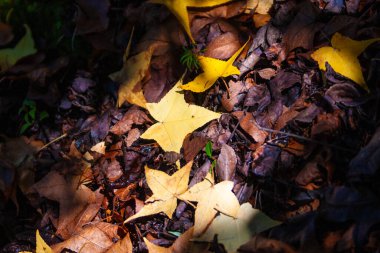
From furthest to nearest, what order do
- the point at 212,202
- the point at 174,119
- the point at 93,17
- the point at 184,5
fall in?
the point at 93,17
the point at 184,5
the point at 174,119
the point at 212,202

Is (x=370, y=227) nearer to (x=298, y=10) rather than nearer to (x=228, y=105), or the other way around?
(x=228, y=105)

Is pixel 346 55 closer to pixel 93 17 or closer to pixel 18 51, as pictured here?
pixel 93 17

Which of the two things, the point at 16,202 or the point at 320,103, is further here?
the point at 16,202

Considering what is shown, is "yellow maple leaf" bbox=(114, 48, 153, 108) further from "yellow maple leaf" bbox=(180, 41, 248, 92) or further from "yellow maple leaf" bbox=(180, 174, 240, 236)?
"yellow maple leaf" bbox=(180, 174, 240, 236)

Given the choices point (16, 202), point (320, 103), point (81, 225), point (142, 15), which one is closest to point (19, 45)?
point (142, 15)

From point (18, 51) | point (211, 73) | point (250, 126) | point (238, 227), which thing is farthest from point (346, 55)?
point (18, 51)

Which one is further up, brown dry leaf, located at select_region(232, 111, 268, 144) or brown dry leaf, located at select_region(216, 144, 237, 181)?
brown dry leaf, located at select_region(232, 111, 268, 144)

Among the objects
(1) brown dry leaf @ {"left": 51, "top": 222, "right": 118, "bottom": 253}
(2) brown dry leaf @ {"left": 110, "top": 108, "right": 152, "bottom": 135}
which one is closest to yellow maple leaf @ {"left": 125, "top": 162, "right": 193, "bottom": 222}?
(1) brown dry leaf @ {"left": 51, "top": 222, "right": 118, "bottom": 253}
